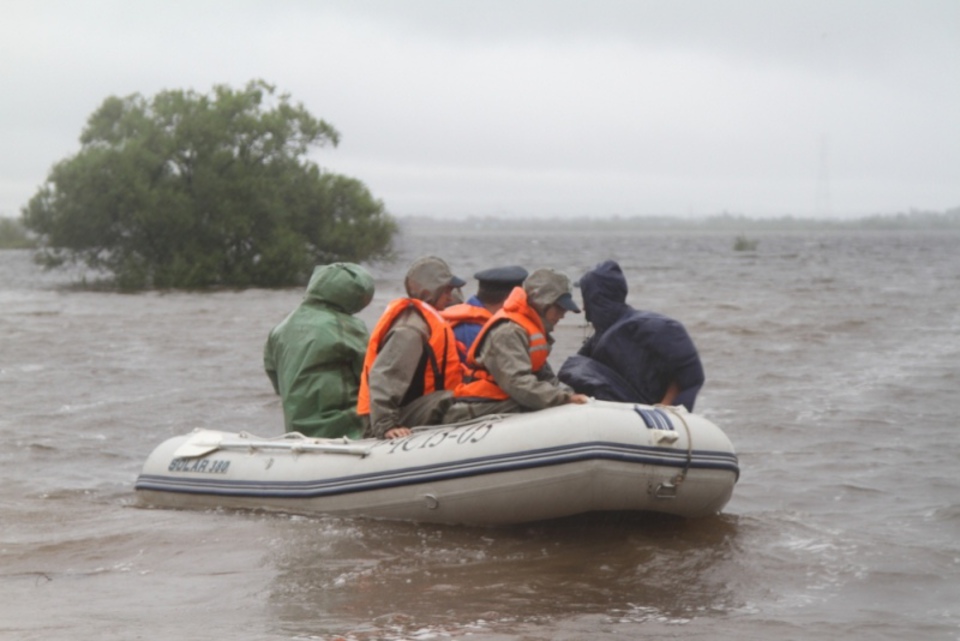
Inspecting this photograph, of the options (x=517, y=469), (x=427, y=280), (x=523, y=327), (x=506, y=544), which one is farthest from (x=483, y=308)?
(x=506, y=544)

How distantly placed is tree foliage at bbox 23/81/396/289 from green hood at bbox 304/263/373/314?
26.9m

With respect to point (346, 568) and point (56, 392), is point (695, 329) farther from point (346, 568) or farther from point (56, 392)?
point (346, 568)

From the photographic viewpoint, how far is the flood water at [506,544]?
648cm

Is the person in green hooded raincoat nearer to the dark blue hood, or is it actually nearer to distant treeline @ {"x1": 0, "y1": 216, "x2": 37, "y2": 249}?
the dark blue hood

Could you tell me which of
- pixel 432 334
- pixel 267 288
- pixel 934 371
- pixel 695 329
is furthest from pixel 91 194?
pixel 432 334

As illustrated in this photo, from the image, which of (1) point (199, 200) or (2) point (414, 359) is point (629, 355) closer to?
(2) point (414, 359)

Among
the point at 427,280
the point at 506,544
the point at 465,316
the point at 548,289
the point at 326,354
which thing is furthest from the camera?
the point at 326,354

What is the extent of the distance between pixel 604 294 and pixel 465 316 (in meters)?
0.88

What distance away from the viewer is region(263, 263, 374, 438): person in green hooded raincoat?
29.2ft

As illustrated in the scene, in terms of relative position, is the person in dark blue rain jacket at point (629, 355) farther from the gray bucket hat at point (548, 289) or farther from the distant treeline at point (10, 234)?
the distant treeline at point (10, 234)

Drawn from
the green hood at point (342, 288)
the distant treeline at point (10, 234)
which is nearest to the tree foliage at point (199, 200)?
the green hood at point (342, 288)

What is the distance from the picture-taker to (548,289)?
24.7ft

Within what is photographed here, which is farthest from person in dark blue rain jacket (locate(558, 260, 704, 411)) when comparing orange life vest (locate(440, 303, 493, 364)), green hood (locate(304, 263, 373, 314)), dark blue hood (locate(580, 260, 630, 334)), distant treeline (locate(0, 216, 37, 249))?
distant treeline (locate(0, 216, 37, 249))

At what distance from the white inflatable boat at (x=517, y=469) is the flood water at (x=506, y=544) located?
180mm
